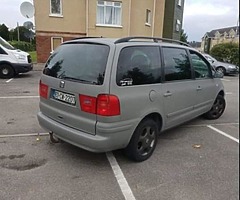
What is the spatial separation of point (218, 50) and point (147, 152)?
17.8 metres

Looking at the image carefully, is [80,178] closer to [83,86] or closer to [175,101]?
[83,86]

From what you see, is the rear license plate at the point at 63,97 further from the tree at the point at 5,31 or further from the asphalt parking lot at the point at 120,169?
the tree at the point at 5,31

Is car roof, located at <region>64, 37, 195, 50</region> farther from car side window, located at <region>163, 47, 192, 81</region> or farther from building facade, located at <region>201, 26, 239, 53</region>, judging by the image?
building facade, located at <region>201, 26, 239, 53</region>

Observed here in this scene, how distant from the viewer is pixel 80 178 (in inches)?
123

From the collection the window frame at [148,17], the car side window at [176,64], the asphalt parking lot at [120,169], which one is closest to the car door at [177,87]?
the car side window at [176,64]

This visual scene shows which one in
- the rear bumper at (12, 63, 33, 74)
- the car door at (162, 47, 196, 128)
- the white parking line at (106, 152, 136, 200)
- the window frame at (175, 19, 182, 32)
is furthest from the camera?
the window frame at (175, 19, 182, 32)

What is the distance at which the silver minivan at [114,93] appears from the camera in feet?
10.1

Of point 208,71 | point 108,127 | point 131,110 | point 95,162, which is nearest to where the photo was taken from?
point 108,127

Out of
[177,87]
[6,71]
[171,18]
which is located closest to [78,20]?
[6,71]

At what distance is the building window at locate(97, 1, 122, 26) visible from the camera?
A: 16.9m

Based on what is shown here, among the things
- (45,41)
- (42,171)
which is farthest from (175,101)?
(45,41)

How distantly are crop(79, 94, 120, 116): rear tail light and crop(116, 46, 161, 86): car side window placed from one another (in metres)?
0.25

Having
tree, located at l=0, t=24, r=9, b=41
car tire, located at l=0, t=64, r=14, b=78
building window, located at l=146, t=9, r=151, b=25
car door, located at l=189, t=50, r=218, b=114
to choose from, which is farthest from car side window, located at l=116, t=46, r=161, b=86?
tree, located at l=0, t=24, r=9, b=41

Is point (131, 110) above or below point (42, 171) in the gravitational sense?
above
